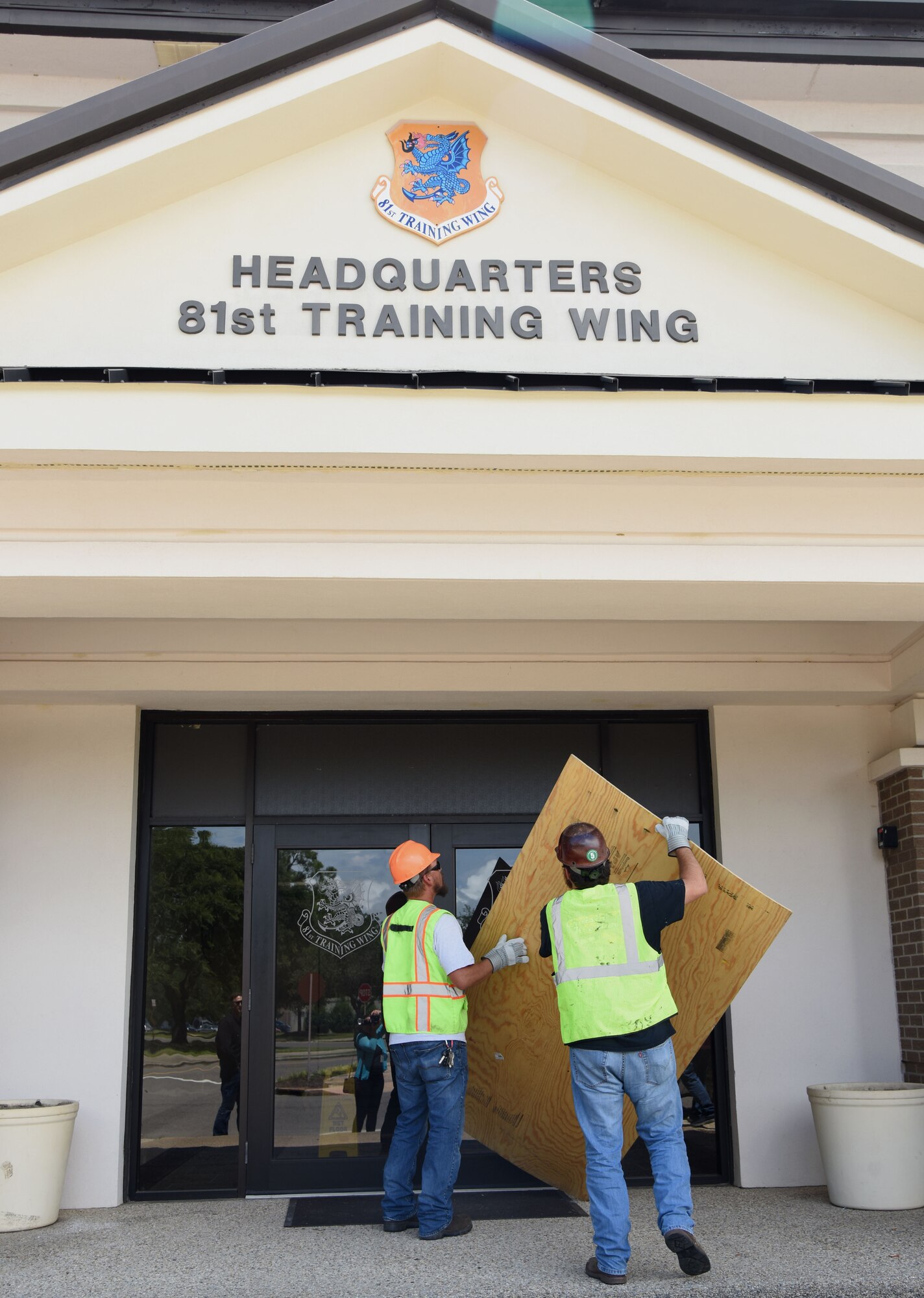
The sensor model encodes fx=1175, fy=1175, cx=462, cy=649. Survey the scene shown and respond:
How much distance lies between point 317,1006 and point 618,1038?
3052 millimetres

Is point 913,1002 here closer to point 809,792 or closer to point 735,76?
point 809,792

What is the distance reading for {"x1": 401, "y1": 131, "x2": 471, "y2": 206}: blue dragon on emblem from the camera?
603 centimetres

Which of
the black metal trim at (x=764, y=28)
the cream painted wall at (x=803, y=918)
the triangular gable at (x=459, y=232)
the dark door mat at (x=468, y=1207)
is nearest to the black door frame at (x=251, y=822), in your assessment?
the cream painted wall at (x=803, y=918)

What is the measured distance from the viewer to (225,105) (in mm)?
5754

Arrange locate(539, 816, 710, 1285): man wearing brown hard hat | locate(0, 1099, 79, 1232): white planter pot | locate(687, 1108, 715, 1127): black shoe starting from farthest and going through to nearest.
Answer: locate(687, 1108, 715, 1127): black shoe, locate(0, 1099, 79, 1232): white planter pot, locate(539, 816, 710, 1285): man wearing brown hard hat

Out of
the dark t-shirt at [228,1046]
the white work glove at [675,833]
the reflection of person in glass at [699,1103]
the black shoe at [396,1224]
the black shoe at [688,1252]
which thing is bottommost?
the black shoe at [396,1224]

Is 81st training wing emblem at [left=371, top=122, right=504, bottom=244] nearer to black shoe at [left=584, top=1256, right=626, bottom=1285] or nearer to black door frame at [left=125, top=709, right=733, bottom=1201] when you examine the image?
black door frame at [left=125, top=709, right=733, bottom=1201]

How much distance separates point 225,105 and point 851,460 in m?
3.51

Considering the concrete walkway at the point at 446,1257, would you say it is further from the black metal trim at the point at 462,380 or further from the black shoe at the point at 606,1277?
the black metal trim at the point at 462,380

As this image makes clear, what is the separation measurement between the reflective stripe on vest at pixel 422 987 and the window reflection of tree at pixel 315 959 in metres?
1.81

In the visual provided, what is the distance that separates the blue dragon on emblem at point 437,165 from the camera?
6.03 meters

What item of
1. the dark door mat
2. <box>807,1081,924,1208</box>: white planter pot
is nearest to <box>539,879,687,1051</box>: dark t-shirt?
the dark door mat

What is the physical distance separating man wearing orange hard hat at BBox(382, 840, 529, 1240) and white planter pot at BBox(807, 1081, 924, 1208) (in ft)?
7.49

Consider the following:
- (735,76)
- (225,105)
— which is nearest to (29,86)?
(225,105)
